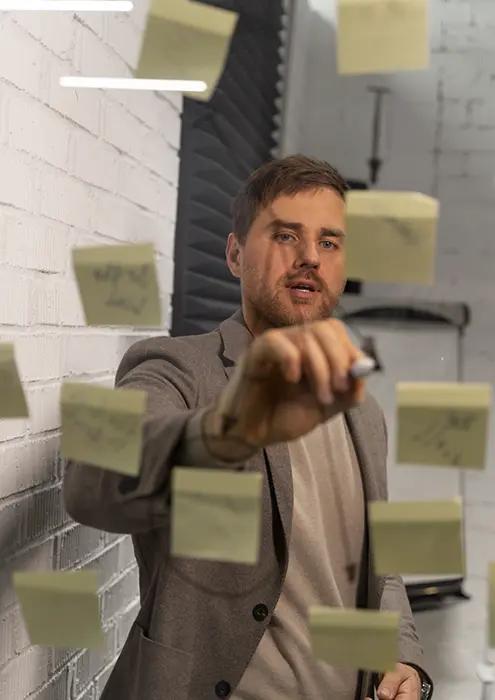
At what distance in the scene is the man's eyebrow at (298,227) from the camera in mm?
785

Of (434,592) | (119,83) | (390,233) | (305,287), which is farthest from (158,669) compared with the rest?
(434,592)

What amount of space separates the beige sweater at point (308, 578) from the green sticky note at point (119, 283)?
0.27 m

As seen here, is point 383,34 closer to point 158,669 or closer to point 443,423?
point 443,423

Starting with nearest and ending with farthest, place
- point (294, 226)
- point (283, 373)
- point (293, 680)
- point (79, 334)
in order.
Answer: point (283, 373) → point (294, 226) → point (293, 680) → point (79, 334)

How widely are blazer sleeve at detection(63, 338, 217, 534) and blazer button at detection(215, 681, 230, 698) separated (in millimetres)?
231

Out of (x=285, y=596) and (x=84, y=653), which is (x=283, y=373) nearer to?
(x=285, y=596)

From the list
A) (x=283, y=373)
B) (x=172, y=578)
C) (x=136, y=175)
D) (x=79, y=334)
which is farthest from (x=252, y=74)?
(x=283, y=373)

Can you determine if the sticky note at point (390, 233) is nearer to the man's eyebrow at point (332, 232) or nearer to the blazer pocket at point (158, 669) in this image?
the man's eyebrow at point (332, 232)

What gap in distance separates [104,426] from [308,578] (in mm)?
315

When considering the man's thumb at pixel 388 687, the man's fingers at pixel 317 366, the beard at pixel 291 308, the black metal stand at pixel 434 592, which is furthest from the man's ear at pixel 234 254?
the black metal stand at pixel 434 592

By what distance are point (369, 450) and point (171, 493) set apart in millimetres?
357

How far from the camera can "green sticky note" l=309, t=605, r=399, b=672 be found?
2.31 ft

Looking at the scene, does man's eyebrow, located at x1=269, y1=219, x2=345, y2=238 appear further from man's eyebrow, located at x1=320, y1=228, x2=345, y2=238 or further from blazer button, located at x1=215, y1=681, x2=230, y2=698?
blazer button, located at x1=215, y1=681, x2=230, y2=698

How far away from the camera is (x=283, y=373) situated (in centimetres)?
65
